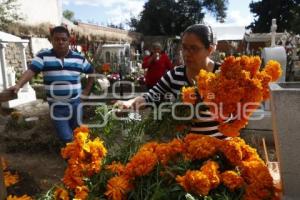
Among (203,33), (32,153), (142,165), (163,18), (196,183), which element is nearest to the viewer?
(196,183)

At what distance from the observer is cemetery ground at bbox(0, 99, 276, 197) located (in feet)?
13.3

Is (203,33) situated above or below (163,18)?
below

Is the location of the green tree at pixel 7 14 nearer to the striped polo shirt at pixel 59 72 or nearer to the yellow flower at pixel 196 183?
the striped polo shirt at pixel 59 72

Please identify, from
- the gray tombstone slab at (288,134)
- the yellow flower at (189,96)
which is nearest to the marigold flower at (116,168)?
the yellow flower at (189,96)

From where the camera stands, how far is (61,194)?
159 cm

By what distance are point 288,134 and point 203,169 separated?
A: 0.30 m

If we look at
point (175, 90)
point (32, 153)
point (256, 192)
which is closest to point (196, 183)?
point (256, 192)

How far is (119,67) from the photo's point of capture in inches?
599

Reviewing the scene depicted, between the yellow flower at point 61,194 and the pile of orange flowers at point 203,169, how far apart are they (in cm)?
20

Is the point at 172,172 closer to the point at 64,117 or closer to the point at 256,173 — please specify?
the point at 256,173

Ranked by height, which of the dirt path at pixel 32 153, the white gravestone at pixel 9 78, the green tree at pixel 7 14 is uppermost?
the green tree at pixel 7 14

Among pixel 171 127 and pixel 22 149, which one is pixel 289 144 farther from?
pixel 22 149

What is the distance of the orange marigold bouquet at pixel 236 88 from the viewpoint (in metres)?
1.40

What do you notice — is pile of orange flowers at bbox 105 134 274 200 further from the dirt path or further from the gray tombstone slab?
the dirt path
